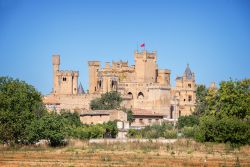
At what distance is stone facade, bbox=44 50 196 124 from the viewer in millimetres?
110500

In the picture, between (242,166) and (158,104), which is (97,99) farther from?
(242,166)

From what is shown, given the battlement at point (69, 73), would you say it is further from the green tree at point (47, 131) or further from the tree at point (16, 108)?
the green tree at point (47, 131)

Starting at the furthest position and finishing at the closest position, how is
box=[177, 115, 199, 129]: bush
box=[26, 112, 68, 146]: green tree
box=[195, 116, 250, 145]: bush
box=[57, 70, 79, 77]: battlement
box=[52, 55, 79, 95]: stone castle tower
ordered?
box=[57, 70, 79, 77]: battlement < box=[52, 55, 79, 95]: stone castle tower < box=[177, 115, 199, 129]: bush < box=[195, 116, 250, 145]: bush < box=[26, 112, 68, 146]: green tree

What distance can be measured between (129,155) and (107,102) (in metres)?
51.9

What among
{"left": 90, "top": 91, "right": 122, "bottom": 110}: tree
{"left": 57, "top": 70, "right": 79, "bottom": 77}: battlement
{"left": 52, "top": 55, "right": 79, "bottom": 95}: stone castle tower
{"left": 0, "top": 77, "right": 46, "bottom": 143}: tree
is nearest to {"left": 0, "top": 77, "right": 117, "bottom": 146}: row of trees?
{"left": 0, "top": 77, "right": 46, "bottom": 143}: tree

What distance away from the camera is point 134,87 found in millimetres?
113625

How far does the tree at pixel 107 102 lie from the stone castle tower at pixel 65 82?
17.3m

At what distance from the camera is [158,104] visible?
109375 mm

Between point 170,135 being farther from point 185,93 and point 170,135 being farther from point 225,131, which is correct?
point 185,93

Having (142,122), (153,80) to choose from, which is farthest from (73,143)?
(153,80)

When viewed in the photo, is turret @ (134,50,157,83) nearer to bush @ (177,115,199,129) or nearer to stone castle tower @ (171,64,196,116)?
stone castle tower @ (171,64,196,116)

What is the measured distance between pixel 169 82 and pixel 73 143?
194 ft

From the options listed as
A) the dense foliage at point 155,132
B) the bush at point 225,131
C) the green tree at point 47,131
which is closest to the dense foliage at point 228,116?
the bush at point 225,131

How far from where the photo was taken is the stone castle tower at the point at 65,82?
124m
